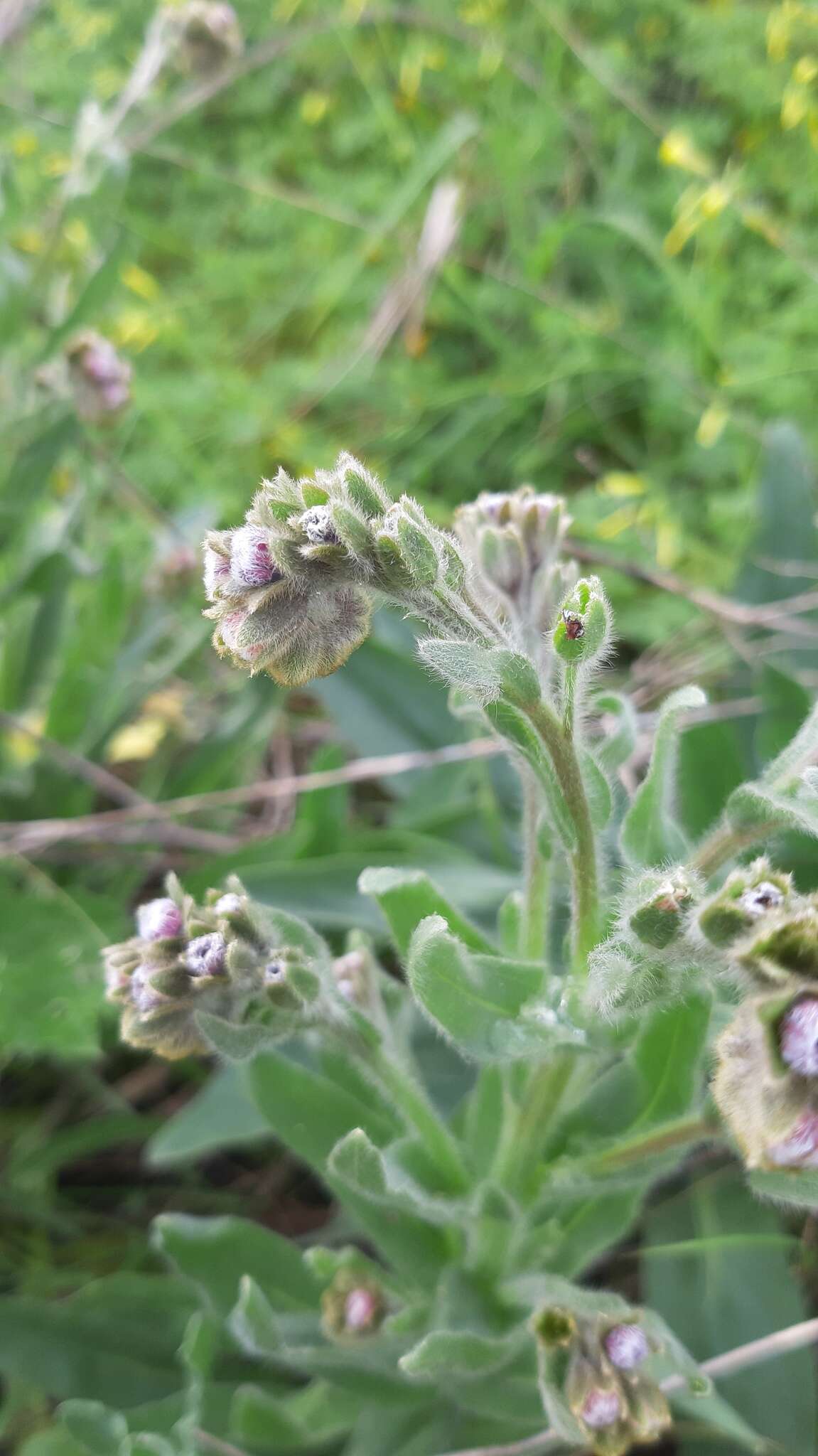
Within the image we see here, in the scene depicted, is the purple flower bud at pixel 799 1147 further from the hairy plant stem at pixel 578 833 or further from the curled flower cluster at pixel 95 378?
the curled flower cluster at pixel 95 378

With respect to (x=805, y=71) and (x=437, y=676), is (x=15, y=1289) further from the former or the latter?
(x=805, y=71)

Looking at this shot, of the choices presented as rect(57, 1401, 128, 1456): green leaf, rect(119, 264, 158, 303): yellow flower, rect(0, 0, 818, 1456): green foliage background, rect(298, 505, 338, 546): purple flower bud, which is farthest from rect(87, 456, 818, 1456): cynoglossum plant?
rect(119, 264, 158, 303): yellow flower

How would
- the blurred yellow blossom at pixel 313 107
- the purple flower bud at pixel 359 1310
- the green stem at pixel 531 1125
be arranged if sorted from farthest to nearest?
the blurred yellow blossom at pixel 313 107 → the purple flower bud at pixel 359 1310 → the green stem at pixel 531 1125

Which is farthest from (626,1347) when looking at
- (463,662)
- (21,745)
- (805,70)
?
(805,70)

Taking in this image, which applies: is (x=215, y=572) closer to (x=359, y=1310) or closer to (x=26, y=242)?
(x=359, y=1310)

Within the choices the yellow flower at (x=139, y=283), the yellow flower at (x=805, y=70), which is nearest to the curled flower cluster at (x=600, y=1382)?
the yellow flower at (x=805, y=70)

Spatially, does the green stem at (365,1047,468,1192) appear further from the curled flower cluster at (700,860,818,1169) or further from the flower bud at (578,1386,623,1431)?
the curled flower cluster at (700,860,818,1169)

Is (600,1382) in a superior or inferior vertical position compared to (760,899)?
inferior
